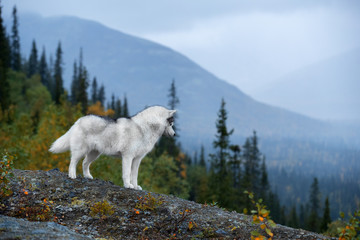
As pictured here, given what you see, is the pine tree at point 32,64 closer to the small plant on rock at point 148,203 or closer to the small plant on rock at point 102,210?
the small plant on rock at point 148,203

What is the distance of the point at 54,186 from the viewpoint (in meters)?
12.2

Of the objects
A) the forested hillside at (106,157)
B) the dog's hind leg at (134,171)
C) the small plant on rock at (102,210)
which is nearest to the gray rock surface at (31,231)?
the small plant on rock at (102,210)

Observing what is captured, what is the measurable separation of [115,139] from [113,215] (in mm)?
3191

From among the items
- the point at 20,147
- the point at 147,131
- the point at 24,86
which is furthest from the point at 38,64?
the point at 147,131

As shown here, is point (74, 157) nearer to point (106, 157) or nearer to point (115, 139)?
point (115, 139)

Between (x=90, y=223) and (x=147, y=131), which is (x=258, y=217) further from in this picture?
(x=147, y=131)

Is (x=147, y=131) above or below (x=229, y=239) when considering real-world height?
above

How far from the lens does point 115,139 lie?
13.1 meters

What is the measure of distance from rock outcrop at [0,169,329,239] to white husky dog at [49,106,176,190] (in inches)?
41.1

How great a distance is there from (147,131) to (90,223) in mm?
4277

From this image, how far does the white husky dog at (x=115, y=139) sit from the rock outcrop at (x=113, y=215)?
3.43 ft

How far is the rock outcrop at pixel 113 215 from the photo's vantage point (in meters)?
9.87

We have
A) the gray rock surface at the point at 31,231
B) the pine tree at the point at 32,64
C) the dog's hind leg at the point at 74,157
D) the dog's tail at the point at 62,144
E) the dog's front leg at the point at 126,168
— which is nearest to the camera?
the gray rock surface at the point at 31,231

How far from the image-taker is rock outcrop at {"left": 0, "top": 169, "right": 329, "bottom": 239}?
9.87 m
